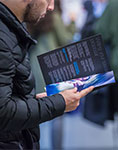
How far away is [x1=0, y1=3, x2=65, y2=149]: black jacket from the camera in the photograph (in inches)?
56.7

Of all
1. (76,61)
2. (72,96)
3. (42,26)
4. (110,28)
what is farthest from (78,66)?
(42,26)

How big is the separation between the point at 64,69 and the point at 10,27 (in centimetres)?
37

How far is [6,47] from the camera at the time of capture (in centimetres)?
144

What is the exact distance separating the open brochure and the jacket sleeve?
145 millimetres

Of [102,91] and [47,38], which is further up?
[47,38]

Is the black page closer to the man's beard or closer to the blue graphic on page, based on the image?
the blue graphic on page

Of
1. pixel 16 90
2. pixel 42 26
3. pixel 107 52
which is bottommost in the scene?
pixel 107 52

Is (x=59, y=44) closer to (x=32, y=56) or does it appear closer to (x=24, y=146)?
(x=32, y=56)

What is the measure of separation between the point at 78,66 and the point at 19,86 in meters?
0.33

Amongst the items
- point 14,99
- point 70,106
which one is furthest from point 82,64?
point 14,99

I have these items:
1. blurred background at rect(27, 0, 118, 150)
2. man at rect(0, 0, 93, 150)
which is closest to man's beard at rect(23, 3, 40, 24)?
man at rect(0, 0, 93, 150)

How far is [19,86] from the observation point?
1571 mm

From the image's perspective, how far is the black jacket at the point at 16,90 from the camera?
1441 millimetres

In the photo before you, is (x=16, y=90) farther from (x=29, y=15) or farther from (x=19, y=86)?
(x=29, y=15)
